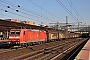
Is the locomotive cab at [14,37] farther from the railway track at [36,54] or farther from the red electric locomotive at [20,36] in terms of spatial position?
the railway track at [36,54]

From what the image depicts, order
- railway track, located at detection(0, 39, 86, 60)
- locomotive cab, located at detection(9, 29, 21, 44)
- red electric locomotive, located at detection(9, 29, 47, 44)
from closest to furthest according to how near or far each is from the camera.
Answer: railway track, located at detection(0, 39, 86, 60)
locomotive cab, located at detection(9, 29, 21, 44)
red electric locomotive, located at detection(9, 29, 47, 44)

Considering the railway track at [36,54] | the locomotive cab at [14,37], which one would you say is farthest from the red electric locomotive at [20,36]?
the railway track at [36,54]

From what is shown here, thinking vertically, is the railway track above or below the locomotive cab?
below

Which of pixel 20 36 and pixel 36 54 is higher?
pixel 20 36

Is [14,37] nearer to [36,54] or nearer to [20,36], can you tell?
[20,36]

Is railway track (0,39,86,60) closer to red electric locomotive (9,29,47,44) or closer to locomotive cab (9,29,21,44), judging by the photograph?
red electric locomotive (9,29,47,44)

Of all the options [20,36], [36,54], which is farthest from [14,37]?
[36,54]

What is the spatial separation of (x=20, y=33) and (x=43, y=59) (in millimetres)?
10798

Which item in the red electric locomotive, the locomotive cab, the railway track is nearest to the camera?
the railway track

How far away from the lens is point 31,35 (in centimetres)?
2883

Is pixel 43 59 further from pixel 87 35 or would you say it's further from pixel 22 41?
pixel 87 35

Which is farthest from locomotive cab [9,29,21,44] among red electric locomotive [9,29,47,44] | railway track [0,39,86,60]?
railway track [0,39,86,60]

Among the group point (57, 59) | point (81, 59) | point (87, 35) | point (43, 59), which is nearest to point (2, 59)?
point (43, 59)

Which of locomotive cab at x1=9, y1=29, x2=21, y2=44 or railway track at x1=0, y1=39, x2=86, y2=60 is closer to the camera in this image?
railway track at x1=0, y1=39, x2=86, y2=60
